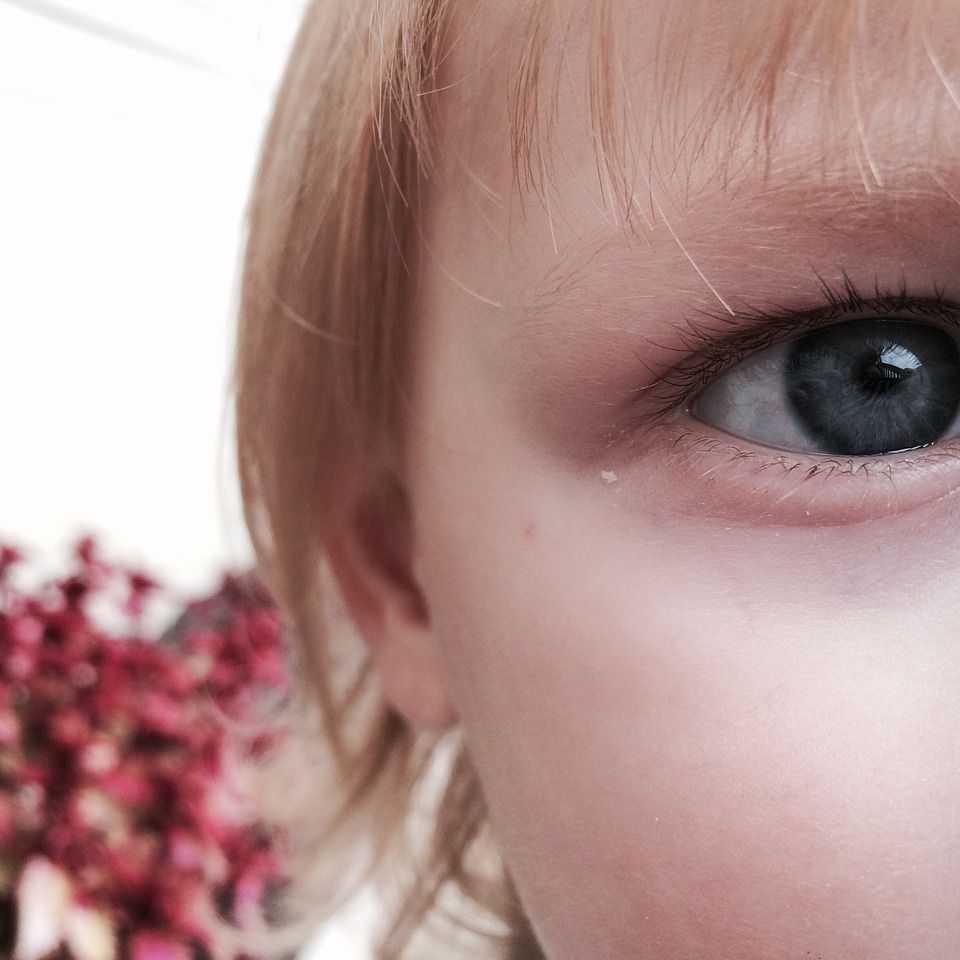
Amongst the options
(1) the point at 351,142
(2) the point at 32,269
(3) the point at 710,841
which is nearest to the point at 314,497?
(1) the point at 351,142

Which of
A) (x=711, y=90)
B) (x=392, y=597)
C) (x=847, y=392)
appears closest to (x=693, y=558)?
(x=847, y=392)

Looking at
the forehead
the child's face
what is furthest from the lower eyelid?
the forehead

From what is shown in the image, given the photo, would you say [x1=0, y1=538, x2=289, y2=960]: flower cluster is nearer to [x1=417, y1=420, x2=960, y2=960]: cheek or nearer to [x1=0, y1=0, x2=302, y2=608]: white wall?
[x1=0, y1=0, x2=302, y2=608]: white wall

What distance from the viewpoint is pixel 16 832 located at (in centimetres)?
128

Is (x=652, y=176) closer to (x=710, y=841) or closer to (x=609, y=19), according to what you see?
(x=609, y=19)

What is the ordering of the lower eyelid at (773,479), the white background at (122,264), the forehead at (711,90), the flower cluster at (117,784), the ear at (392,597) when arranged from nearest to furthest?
the forehead at (711,90), the lower eyelid at (773,479), the ear at (392,597), the flower cluster at (117,784), the white background at (122,264)

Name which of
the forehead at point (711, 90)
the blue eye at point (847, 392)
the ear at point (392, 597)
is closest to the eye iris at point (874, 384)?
the blue eye at point (847, 392)

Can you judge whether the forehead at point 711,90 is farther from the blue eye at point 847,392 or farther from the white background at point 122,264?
the white background at point 122,264

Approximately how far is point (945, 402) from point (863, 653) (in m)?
0.16

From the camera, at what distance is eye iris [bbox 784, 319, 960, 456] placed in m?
0.60

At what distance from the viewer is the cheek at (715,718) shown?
539 millimetres

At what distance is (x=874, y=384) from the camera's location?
2.01ft

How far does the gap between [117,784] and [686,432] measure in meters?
1.02

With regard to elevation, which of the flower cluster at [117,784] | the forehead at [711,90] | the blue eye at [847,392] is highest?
the forehead at [711,90]
